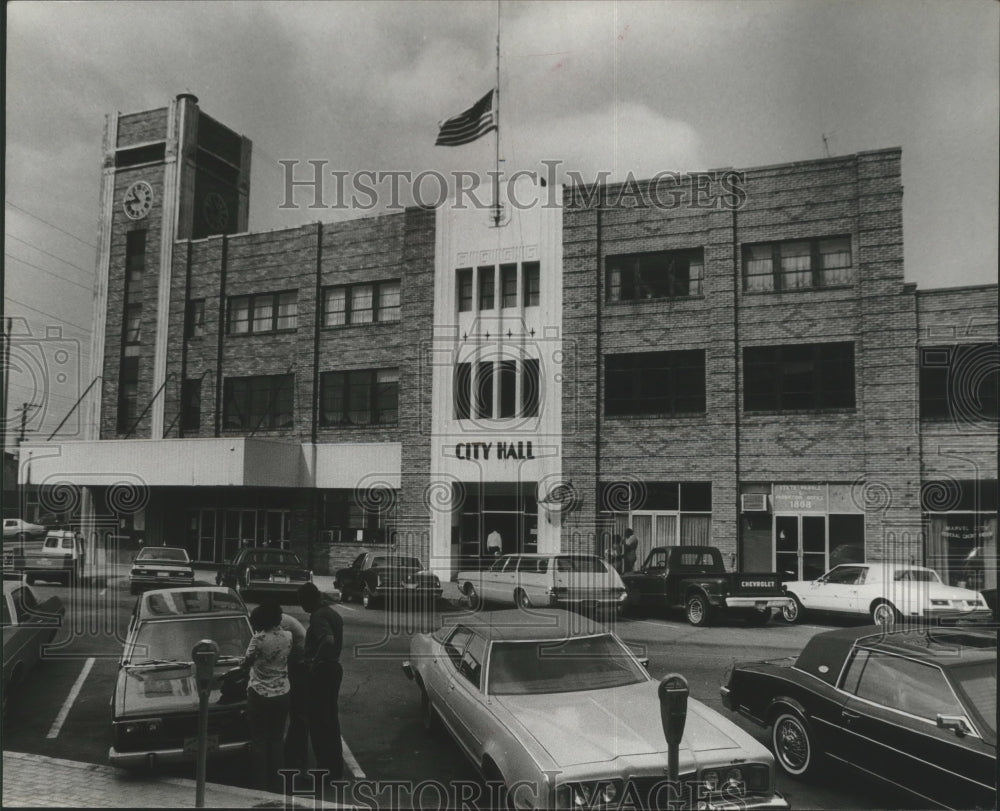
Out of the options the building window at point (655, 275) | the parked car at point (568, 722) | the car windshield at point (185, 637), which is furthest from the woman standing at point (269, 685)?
the building window at point (655, 275)

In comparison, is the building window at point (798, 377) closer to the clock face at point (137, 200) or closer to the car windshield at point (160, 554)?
the car windshield at point (160, 554)

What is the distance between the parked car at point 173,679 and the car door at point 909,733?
4814mm

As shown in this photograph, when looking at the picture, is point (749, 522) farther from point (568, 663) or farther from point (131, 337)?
point (131, 337)

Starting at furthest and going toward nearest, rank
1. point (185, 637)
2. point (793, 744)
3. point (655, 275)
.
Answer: point (655, 275) < point (185, 637) < point (793, 744)

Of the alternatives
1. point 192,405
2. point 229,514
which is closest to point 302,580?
point 229,514

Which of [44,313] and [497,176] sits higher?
[497,176]

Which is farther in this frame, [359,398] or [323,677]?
[359,398]

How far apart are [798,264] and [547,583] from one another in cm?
472

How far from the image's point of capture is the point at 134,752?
5.95 meters

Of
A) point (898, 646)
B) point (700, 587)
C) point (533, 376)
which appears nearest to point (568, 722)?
point (898, 646)

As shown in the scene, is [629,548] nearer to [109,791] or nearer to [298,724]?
[298,724]

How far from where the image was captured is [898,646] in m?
5.82

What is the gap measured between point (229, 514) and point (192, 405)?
1.26m

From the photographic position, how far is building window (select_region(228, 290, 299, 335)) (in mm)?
8281
